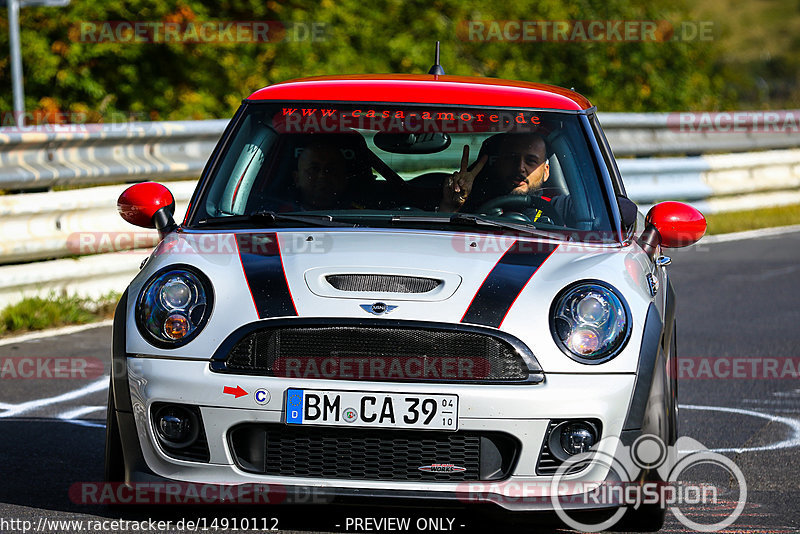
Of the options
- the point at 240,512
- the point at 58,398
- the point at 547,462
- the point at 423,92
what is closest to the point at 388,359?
the point at 547,462

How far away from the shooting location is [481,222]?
16.6 ft

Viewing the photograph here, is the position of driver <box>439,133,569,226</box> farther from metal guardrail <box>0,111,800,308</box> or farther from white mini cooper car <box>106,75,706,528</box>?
metal guardrail <box>0,111,800,308</box>

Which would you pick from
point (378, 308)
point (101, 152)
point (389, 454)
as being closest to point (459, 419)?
point (389, 454)

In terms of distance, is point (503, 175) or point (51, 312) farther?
point (51, 312)

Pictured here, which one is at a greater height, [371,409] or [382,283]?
[382,283]

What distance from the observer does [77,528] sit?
4.62 m

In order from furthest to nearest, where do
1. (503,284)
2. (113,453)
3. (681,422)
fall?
(681,422) < (113,453) < (503,284)

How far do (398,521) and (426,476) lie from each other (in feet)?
1.60

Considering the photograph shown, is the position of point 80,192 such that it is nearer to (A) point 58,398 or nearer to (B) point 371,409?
(A) point 58,398

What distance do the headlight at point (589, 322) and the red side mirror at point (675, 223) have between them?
0.84 m

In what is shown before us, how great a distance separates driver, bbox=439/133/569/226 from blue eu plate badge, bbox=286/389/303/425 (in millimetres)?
1243

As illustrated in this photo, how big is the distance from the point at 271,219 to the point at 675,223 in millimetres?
1491

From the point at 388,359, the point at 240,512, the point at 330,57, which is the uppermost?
the point at 330,57

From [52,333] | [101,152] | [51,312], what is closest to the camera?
[52,333]
